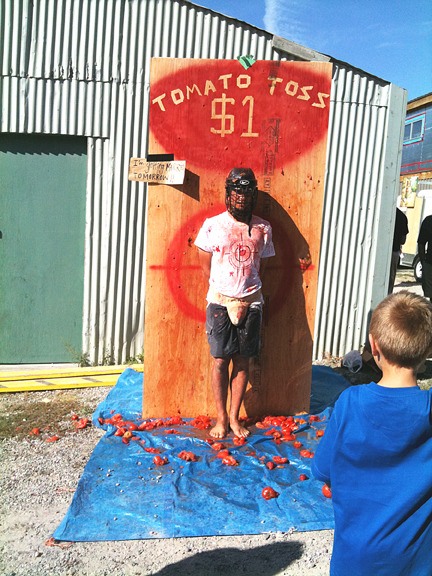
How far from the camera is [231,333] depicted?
187 inches

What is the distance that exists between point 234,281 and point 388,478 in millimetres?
2756

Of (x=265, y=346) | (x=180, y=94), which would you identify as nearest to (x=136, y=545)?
(x=265, y=346)

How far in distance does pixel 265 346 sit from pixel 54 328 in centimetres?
285

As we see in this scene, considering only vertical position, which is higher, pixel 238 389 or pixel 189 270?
pixel 189 270

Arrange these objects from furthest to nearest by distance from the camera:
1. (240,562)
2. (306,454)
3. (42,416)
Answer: (42,416) < (306,454) < (240,562)

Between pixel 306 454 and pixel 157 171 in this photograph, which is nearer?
pixel 306 454

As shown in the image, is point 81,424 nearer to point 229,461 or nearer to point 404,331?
point 229,461

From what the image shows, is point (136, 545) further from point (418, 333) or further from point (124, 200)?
point (124, 200)

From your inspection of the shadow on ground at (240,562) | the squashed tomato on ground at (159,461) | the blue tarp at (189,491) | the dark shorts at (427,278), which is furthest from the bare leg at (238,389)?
the dark shorts at (427,278)

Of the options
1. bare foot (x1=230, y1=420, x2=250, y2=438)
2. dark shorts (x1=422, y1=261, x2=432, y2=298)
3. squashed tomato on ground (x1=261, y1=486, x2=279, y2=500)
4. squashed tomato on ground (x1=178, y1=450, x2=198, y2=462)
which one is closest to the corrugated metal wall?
dark shorts (x1=422, y1=261, x2=432, y2=298)

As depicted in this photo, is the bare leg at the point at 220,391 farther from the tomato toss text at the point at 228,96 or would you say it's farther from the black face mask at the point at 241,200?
the tomato toss text at the point at 228,96

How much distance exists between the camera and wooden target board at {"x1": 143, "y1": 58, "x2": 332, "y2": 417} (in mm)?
4918

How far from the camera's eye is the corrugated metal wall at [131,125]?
6.34 m

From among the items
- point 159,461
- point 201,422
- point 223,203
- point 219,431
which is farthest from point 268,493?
point 223,203
